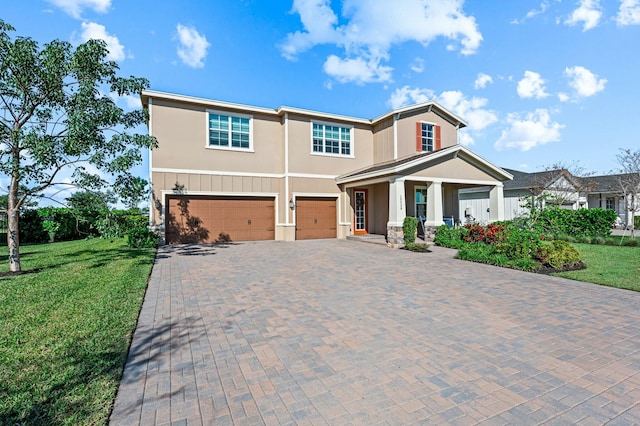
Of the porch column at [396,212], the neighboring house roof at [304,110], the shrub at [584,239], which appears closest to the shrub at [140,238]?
the neighboring house roof at [304,110]

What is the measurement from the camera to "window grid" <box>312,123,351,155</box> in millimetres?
15750

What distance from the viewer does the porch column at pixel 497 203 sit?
49.2 ft

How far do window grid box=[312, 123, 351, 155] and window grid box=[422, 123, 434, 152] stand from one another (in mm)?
3976

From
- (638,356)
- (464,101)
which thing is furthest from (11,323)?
(464,101)

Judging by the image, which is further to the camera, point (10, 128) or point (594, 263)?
point (594, 263)

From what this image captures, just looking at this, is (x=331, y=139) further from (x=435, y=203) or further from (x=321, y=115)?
(x=435, y=203)

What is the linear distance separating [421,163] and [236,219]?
883cm

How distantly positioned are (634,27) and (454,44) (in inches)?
195

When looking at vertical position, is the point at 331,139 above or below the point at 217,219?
above

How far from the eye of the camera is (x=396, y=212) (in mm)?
12602

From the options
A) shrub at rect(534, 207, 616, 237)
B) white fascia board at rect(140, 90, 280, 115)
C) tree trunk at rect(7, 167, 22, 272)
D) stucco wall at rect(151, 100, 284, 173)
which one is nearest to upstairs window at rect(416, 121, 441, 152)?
shrub at rect(534, 207, 616, 237)

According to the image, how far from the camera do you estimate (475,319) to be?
461 cm

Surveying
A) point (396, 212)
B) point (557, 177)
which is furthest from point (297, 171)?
point (557, 177)

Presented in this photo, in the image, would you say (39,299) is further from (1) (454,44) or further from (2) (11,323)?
(1) (454,44)
